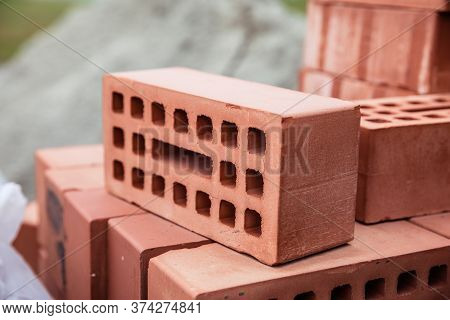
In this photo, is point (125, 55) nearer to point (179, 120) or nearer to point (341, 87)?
point (341, 87)

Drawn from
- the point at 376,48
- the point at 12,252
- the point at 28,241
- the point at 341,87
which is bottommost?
the point at 28,241

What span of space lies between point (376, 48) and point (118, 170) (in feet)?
2.43

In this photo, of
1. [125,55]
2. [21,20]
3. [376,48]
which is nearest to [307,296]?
[376,48]

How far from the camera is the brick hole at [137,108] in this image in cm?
146

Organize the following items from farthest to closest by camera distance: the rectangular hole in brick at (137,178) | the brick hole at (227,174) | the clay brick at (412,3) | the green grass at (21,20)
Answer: the green grass at (21,20), the clay brick at (412,3), the rectangular hole in brick at (137,178), the brick hole at (227,174)

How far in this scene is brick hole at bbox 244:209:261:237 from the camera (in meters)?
1.24

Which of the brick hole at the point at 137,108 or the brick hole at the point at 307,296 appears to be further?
the brick hole at the point at 137,108

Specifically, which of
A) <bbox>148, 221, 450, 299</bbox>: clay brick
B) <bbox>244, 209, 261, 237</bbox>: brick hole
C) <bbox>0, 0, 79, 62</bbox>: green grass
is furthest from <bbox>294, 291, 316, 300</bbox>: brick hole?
<bbox>0, 0, 79, 62</bbox>: green grass

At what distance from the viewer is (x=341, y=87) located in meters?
1.99

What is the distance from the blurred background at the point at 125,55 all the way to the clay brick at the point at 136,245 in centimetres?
263

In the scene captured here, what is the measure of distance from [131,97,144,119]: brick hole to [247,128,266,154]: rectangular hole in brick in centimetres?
33

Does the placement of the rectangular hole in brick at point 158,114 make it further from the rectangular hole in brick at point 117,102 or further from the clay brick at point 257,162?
the rectangular hole in brick at point 117,102

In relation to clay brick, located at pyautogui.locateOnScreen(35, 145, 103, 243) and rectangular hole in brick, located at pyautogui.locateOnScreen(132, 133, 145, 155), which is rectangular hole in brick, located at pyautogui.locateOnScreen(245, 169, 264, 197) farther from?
clay brick, located at pyautogui.locateOnScreen(35, 145, 103, 243)

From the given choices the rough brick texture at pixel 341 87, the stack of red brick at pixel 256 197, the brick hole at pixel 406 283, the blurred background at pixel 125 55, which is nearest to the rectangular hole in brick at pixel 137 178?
the stack of red brick at pixel 256 197
